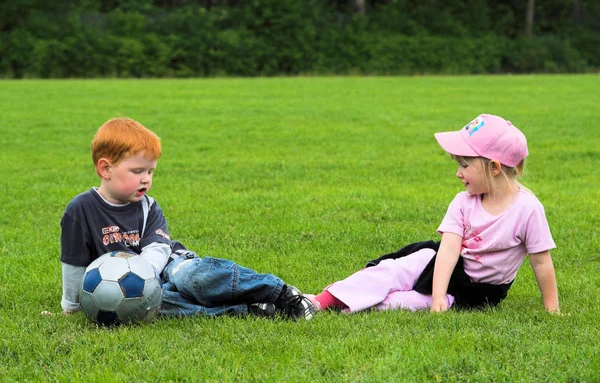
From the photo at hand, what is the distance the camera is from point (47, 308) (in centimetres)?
454

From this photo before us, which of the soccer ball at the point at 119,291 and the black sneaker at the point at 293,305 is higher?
the soccer ball at the point at 119,291

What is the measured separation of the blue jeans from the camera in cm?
425

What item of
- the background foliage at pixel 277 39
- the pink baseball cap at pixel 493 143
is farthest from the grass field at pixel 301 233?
the background foliage at pixel 277 39

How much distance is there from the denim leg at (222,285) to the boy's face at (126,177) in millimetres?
503

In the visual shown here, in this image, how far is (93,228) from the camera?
169 inches

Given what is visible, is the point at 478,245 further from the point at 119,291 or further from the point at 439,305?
the point at 119,291

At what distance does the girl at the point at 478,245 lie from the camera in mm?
4375

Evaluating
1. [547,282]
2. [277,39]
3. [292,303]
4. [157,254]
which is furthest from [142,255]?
[277,39]

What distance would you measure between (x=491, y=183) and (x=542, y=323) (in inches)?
32.3

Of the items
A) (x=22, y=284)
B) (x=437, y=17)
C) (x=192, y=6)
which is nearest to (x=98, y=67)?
(x=192, y=6)

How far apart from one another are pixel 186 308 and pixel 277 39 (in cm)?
4059

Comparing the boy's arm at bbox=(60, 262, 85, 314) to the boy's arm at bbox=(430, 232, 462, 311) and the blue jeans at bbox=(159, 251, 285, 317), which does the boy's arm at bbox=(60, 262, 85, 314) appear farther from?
the boy's arm at bbox=(430, 232, 462, 311)

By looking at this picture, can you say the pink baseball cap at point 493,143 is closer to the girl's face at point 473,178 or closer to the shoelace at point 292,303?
the girl's face at point 473,178

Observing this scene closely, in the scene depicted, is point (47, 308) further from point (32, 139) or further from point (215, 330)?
point (32, 139)
